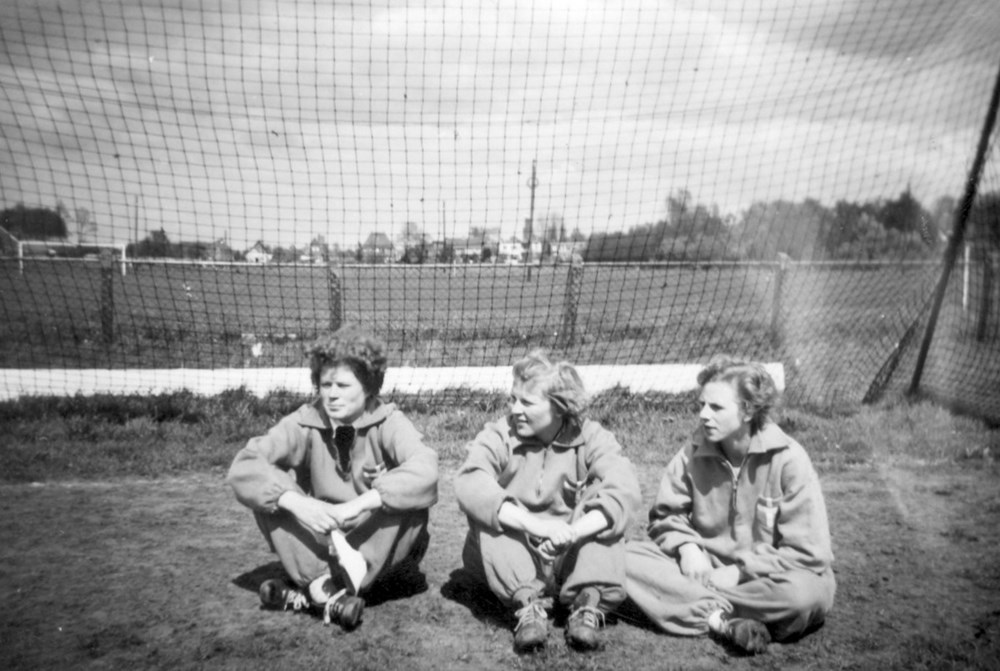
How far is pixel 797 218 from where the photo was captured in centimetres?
789

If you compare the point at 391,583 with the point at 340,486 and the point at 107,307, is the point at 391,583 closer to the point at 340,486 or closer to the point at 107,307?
the point at 340,486

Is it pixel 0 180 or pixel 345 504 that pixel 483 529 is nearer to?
pixel 345 504

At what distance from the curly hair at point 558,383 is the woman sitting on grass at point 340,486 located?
482mm

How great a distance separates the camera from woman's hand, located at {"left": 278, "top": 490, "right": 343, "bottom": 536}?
9.57 ft

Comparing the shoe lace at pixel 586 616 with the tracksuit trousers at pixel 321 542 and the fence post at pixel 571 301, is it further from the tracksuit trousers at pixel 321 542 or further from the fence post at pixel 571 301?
the fence post at pixel 571 301

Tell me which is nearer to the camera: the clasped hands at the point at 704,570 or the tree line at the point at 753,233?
the clasped hands at the point at 704,570

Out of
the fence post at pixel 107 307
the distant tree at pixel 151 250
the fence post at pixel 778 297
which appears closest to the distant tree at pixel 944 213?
the fence post at pixel 778 297

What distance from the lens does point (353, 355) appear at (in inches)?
128

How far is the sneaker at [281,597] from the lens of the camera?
10.2 ft

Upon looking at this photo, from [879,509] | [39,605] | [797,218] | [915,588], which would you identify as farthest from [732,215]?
[39,605]

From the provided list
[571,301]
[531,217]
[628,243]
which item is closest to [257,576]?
[531,217]

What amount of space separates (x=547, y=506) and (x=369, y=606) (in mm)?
796

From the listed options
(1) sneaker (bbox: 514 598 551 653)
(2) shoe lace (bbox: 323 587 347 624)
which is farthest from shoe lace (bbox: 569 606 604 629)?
(2) shoe lace (bbox: 323 587 347 624)

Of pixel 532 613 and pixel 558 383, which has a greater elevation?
pixel 558 383
